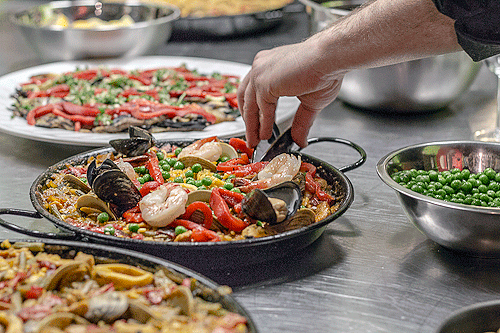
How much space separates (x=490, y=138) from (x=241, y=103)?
124cm

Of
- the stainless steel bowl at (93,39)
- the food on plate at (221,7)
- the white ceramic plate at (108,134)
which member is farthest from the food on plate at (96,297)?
the food on plate at (221,7)

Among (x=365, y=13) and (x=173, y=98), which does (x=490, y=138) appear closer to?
(x=365, y=13)

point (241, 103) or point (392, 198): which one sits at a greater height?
point (241, 103)

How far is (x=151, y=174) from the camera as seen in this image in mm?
1778

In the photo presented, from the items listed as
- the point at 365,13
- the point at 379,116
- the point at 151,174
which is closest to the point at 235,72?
the point at 379,116

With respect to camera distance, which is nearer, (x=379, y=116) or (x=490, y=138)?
(x=490, y=138)

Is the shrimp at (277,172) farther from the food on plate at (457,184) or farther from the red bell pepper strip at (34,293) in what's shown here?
the red bell pepper strip at (34,293)

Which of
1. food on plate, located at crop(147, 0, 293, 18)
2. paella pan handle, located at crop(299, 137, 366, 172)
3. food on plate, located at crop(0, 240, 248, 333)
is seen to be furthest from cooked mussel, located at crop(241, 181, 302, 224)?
food on plate, located at crop(147, 0, 293, 18)

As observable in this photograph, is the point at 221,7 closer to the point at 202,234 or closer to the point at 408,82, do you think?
the point at 408,82

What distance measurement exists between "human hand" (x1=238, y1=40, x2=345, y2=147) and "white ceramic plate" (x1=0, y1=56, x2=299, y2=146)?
14.7 inches

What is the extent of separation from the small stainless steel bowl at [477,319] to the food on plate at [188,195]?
475 millimetres

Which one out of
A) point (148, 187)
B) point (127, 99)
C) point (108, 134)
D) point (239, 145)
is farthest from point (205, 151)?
point (127, 99)

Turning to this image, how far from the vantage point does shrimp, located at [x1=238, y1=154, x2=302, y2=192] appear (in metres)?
1.64

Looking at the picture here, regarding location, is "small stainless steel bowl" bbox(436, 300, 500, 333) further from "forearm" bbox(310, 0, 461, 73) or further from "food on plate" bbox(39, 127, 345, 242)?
"forearm" bbox(310, 0, 461, 73)
